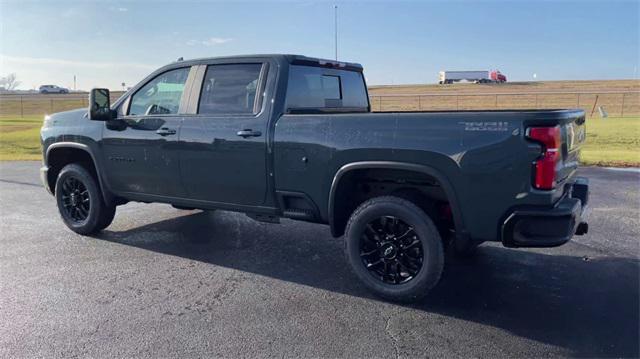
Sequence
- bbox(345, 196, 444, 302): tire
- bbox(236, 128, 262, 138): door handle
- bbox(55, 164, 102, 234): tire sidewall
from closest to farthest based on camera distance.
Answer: bbox(345, 196, 444, 302): tire, bbox(236, 128, 262, 138): door handle, bbox(55, 164, 102, 234): tire sidewall

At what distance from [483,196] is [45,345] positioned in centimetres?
312

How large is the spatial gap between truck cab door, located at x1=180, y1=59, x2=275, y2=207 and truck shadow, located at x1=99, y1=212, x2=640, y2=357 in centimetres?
76

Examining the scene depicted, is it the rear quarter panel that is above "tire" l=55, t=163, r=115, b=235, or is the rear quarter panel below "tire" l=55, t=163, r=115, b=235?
above

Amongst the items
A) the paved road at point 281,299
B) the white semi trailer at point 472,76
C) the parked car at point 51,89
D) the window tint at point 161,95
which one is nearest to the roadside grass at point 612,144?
the paved road at point 281,299

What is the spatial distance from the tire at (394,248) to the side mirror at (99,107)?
2957mm

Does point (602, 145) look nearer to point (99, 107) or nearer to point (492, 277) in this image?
point (492, 277)

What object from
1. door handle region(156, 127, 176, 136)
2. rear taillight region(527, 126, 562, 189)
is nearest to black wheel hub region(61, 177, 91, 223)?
door handle region(156, 127, 176, 136)

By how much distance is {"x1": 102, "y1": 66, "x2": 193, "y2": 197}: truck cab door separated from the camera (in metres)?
5.26

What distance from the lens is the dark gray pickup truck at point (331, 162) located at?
11.9ft

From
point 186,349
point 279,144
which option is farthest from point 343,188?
point 186,349

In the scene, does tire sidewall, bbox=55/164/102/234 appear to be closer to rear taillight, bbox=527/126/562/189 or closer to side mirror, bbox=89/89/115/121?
side mirror, bbox=89/89/115/121

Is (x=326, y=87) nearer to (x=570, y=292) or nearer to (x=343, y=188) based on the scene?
(x=343, y=188)

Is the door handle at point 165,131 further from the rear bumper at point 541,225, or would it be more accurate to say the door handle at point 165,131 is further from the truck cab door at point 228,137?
the rear bumper at point 541,225

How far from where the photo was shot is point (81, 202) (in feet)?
20.4
